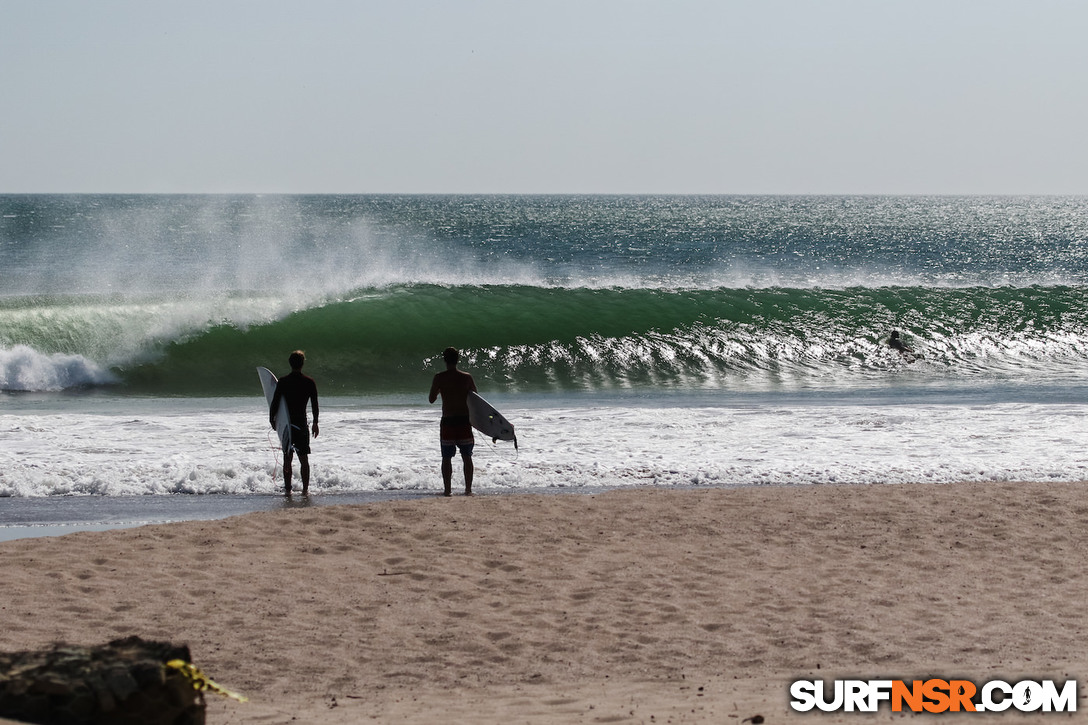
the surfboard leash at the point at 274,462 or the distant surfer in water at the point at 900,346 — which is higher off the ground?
the distant surfer in water at the point at 900,346

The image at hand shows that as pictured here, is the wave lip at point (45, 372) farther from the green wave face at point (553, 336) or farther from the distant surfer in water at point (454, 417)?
the distant surfer in water at point (454, 417)

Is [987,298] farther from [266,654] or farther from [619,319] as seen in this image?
[266,654]

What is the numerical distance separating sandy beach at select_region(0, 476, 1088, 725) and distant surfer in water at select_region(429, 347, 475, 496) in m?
0.58

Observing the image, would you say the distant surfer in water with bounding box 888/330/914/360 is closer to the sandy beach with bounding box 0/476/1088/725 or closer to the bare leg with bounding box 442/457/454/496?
the sandy beach with bounding box 0/476/1088/725

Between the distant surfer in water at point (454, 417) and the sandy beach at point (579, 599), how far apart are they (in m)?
0.58

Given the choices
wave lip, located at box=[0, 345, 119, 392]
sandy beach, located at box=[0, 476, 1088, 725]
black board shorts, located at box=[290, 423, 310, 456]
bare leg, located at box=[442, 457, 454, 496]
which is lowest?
sandy beach, located at box=[0, 476, 1088, 725]

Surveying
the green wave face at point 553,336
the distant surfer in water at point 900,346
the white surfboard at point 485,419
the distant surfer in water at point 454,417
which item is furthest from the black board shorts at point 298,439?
the distant surfer in water at point 900,346

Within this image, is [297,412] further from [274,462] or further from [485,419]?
[485,419]

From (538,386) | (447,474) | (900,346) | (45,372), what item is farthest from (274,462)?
(900,346)

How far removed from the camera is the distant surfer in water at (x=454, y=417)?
9.26 meters

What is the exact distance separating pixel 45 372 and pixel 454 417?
11.4 meters

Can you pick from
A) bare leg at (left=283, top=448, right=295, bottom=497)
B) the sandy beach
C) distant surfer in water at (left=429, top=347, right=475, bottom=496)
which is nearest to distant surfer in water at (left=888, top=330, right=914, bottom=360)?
the sandy beach

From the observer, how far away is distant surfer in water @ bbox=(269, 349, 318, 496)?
9.27 m

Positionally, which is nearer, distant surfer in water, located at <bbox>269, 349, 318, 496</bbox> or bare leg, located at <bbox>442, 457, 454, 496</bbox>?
bare leg, located at <bbox>442, 457, 454, 496</bbox>
